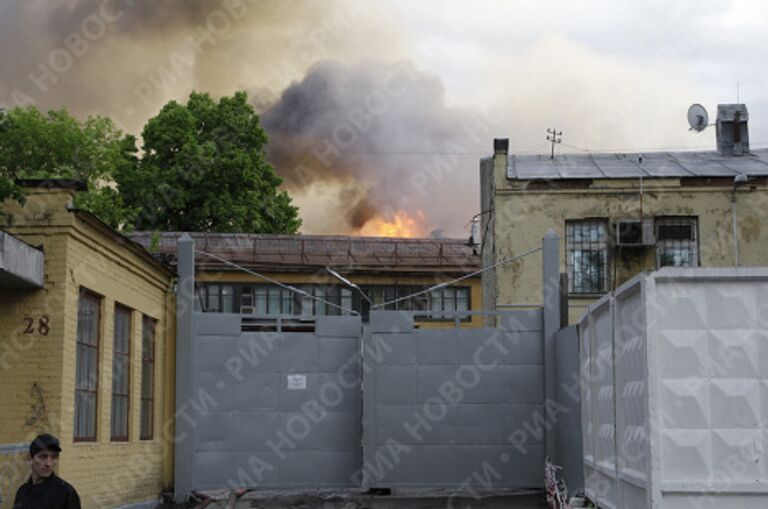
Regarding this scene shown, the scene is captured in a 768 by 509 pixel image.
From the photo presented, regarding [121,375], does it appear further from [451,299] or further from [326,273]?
[451,299]

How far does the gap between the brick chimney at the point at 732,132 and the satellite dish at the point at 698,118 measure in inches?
19.6

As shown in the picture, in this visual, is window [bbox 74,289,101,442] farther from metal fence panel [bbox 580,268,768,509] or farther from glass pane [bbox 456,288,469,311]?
glass pane [bbox 456,288,469,311]

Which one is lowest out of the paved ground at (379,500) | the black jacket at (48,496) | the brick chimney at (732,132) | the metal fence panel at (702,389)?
the paved ground at (379,500)

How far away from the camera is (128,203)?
4303cm

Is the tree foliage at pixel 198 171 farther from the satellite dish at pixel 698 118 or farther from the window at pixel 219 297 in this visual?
the satellite dish at pixel 698 118

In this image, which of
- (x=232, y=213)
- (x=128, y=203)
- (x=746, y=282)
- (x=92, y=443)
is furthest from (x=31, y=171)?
(x=746, y=282)

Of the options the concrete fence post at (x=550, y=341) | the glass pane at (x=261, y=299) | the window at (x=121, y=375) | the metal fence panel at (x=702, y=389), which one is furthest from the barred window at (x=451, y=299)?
the metal fence panel at (x=702, y=389)

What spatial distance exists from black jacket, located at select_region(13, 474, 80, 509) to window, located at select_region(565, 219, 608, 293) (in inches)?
790

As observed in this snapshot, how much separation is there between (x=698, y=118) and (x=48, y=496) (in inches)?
1010

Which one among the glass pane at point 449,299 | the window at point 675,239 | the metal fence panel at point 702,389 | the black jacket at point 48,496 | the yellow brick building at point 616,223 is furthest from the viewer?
the glass pane at point 449,299

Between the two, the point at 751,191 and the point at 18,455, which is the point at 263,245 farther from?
the point at 18,455

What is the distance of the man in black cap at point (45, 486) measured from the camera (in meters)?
7.15

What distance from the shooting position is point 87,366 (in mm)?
14273

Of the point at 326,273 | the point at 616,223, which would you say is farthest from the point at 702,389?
the point at 326,273
